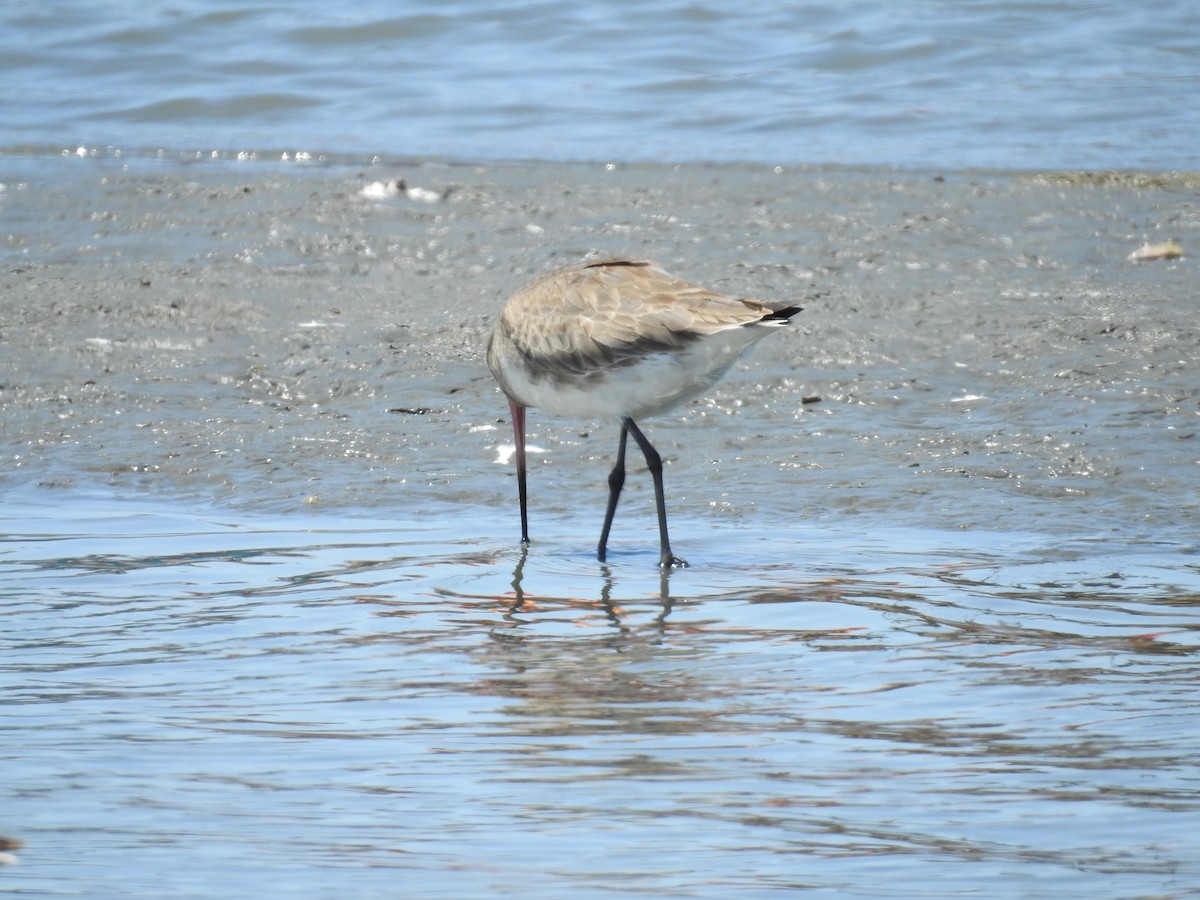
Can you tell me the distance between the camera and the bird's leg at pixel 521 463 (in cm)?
664

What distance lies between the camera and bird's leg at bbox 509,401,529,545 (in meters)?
6.64

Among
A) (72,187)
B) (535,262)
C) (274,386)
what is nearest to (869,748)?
(274,386)

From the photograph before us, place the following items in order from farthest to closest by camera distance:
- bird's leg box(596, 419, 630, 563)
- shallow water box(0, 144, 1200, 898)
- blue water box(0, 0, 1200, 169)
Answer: blue water box(0, 0, 1200, 169) < bird's leg box(596, 419, 630, 563) < shallow water box(0, 144, 1200, 898)

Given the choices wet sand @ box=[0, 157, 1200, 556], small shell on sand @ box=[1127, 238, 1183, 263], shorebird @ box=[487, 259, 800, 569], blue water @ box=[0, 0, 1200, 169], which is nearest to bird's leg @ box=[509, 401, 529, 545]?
shorebird @ box=[487, 259, 800, 569]

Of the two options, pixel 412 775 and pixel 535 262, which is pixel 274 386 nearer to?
pixel 535 262

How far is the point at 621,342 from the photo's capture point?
626 cm

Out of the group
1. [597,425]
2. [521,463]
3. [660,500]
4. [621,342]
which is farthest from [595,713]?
[597,425]

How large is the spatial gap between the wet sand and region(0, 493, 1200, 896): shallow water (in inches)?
28.1

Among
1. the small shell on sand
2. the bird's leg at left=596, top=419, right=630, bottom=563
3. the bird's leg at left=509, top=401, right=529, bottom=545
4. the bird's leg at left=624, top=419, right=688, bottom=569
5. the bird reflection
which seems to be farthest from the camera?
the small shell on sand

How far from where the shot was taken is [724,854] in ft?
11.7

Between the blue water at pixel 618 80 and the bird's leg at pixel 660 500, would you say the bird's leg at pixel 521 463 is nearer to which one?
the bird's leg at pixel 660 500

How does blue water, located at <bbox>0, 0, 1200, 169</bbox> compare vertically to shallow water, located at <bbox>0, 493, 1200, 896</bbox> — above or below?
above

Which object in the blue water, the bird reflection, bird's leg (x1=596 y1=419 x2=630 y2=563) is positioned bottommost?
the bird reflection

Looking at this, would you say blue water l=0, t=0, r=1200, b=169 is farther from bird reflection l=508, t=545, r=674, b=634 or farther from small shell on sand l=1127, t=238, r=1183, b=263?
bird reflection l=508, t=545, r=674, b=634
